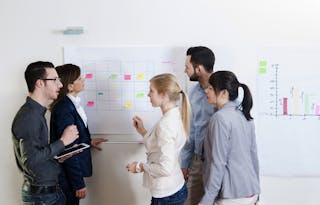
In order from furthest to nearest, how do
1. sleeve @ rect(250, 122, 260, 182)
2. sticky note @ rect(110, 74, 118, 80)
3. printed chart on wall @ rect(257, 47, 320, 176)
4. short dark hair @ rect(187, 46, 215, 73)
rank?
sticky note @ rect(110, 74, 118, 80) < printed chart on wall @ rect(257, 47, 320, 176) < short dark hair @ rect(187, 46, 215, 73) < sleeve @ rect(250, 122, 260, 182)

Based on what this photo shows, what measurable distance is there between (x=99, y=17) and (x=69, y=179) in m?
1.31

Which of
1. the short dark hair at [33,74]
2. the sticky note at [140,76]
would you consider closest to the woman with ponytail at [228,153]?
the sticky note at [140,76]

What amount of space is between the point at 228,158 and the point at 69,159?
1.09 m

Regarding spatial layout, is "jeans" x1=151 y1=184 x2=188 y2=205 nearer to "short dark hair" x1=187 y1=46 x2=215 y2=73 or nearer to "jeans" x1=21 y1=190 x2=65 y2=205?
"jeans" x1=21 y1=190 x2=65 y2=205

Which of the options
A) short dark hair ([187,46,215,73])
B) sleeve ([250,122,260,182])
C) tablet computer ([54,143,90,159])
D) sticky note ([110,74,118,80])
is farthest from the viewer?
sticky note ([110,74,118,80])

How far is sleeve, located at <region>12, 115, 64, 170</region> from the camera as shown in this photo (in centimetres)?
188

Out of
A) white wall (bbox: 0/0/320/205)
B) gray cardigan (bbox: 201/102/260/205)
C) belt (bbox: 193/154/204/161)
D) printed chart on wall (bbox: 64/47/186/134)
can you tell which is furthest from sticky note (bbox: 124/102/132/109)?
gray cardigan (bbox: 201/102/260/205)

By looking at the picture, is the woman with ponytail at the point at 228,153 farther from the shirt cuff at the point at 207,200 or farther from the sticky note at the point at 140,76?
the sticky note at the point at 140,76

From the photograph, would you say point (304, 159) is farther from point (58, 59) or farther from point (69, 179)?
point (58, 59)

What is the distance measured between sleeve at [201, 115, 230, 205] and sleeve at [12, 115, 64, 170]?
949 millimetres

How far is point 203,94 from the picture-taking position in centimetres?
246

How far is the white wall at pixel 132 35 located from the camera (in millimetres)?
2643

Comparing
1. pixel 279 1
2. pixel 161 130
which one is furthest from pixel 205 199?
pixel 279 1

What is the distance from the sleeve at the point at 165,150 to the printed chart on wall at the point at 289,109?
1.07 meters
